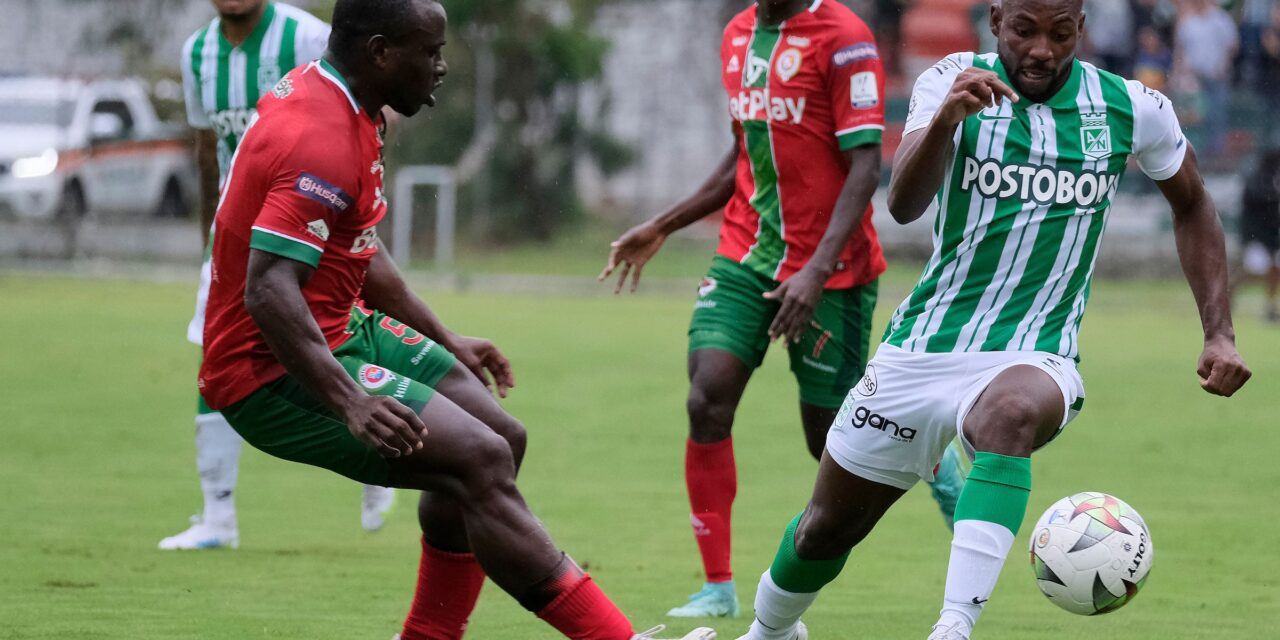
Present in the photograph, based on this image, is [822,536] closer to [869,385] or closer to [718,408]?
[869,385]

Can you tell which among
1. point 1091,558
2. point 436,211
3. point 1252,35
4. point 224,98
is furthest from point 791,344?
point 436,211

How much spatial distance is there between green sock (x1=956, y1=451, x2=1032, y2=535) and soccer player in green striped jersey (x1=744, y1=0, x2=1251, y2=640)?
0.15 feet

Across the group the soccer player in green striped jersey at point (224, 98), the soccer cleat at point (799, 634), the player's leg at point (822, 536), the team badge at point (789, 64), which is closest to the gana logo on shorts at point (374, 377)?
the player's leg at point (822, 536)

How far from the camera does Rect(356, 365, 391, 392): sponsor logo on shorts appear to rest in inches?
204

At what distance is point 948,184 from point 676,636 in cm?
210

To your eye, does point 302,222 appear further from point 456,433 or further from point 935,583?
point 935,583

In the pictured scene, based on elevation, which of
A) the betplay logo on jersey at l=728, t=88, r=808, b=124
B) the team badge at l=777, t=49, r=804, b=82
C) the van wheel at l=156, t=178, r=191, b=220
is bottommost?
the van wheel at l=156, t=178, r=191, b=220

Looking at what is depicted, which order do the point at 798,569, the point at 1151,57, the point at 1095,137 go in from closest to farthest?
1. the point at 1095,137
2. the point at 798,569
3. the point at 1151,57

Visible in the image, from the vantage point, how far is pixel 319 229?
501 centimetres

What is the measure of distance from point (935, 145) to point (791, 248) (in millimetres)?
2170

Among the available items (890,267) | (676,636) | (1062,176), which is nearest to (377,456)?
(676,636)

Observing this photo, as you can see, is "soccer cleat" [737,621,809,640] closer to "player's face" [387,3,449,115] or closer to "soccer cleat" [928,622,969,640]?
"soccer cleat" [928,622,969,640]

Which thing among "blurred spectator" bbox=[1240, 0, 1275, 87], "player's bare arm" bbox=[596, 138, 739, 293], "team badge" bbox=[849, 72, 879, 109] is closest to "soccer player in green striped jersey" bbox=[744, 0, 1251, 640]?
"team badge" bbox=[849, 72, 879, 109]

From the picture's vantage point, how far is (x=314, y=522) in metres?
9.11
